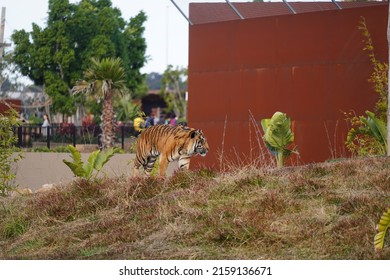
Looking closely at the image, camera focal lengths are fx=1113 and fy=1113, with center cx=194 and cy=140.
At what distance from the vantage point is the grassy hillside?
1252 cm

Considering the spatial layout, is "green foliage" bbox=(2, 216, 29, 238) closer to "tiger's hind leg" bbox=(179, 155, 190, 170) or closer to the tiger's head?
"tiger's hind leg" bbox=(179, 155, 190, 170)

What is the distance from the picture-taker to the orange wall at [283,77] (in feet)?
70.7

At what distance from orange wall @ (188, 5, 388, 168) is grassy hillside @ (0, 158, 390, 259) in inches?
231

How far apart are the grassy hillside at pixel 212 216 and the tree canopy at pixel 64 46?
35.6m

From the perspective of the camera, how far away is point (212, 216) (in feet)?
43.9

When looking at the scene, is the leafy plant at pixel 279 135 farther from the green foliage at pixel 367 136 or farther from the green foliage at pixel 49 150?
the green foliage at pixel 49 150

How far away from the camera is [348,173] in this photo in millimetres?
14984

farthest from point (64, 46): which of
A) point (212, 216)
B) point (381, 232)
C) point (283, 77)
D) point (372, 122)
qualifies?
point (381, 232)

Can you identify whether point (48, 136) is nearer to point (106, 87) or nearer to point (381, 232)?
point (106, 87)

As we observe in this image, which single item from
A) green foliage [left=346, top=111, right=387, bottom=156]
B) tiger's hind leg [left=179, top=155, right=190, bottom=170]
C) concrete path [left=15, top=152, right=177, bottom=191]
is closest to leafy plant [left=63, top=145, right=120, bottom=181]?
tiger's hind leg [left=179, top=155, right=190, bottom=170]

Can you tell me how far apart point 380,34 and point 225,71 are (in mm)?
3860

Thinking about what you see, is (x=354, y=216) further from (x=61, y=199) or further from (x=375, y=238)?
(x=61, y=199)

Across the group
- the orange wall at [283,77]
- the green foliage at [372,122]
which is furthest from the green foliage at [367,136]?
the orange wall at [283,77]

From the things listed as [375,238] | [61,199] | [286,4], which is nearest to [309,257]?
[375,238]
